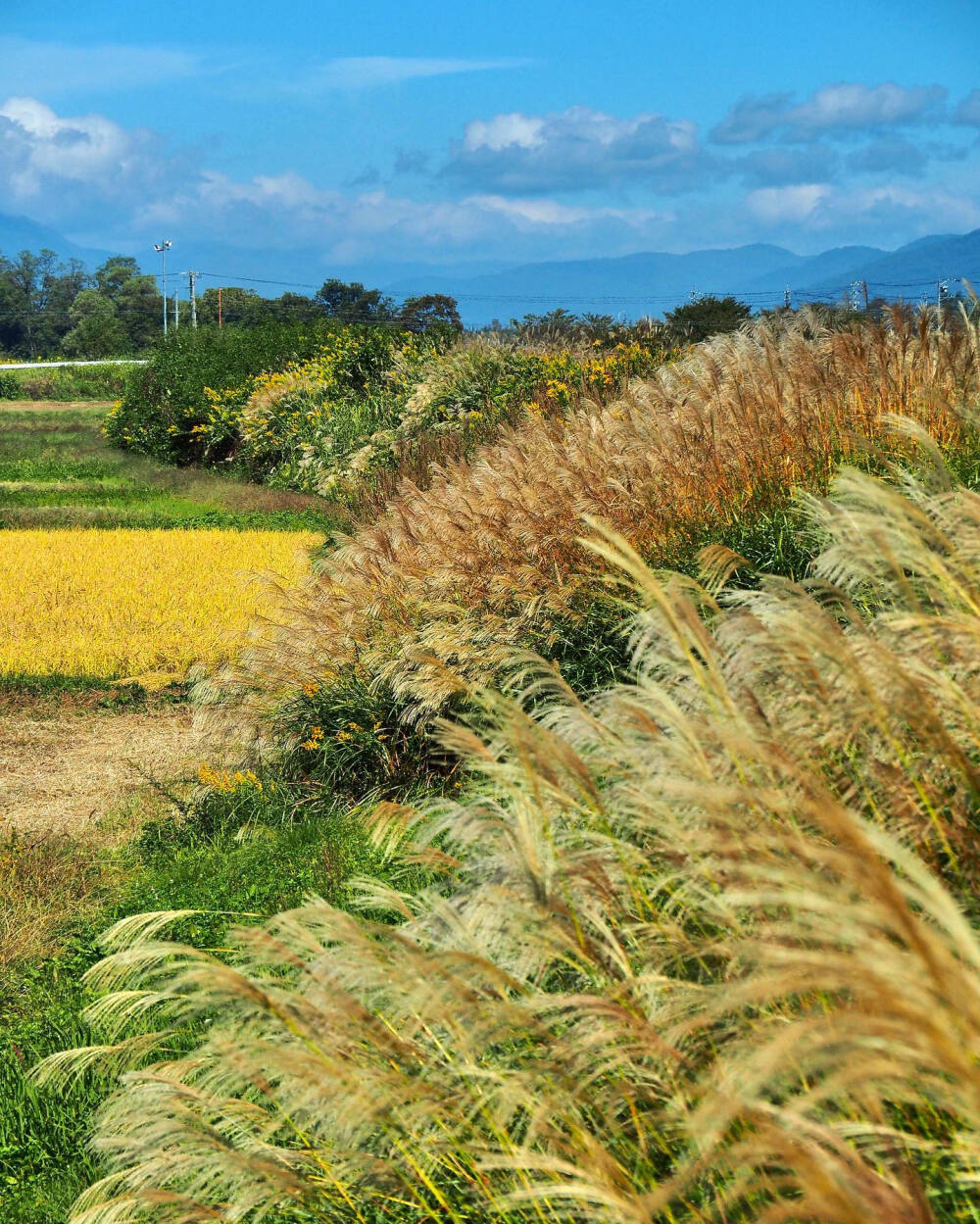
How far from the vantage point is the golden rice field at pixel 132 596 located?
36.2 ft

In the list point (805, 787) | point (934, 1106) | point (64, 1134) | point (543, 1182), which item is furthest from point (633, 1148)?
point (64, 1134)

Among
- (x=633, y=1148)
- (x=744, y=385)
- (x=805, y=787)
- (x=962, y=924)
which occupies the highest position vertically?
(x=744, y=385)

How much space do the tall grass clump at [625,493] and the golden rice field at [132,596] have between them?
130 cm

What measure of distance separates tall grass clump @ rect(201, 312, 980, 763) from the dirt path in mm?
1097

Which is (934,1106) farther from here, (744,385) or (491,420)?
(491,420)

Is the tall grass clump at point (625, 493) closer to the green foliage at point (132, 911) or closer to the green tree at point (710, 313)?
the green foliage at point (132, 911)

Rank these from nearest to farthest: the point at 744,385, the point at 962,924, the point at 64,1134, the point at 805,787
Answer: the point at 962,924
the point at 805,787
the point at 64,1134
the point at 744,385

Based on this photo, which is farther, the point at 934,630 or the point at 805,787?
the point at 934,630

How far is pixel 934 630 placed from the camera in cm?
224

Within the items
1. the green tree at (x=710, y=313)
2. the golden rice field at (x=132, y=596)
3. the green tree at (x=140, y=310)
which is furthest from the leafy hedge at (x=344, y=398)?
Result: the green tree at (x=140, y=310)

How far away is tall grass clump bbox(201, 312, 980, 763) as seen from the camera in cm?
591

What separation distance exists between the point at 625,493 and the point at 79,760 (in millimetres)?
4822

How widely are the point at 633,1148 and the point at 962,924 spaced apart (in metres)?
1.24

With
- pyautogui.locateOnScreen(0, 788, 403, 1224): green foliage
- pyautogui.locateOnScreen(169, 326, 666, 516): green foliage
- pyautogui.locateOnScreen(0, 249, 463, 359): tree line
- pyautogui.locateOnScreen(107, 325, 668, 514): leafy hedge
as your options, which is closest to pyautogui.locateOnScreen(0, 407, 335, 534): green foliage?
pyautogui.locateOnScreen(107, 325, 668, 514): leafy hedge
